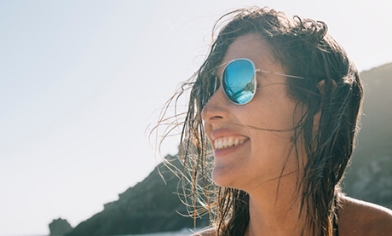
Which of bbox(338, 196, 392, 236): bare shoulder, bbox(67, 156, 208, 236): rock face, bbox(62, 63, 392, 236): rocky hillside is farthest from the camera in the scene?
bbox(67, 156, 208, 236): rock face

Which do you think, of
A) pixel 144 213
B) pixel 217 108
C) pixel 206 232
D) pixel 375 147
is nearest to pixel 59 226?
pixel 144 213

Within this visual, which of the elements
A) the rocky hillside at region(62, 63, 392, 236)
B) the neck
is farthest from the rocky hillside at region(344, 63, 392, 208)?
the neck

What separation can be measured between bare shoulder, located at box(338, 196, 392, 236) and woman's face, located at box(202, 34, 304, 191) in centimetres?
41

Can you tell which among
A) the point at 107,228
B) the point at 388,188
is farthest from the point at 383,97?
the point at 107,228

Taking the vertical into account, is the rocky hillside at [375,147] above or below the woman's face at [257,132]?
below

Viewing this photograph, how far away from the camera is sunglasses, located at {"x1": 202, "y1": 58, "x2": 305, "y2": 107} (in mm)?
2875

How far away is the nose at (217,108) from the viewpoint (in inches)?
114

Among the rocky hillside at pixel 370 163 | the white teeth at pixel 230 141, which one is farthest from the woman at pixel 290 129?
the rocky hillside at pixel 370 163

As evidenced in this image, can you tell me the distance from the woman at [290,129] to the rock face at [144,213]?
48.3 m

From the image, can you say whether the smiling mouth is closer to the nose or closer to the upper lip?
the upper lip

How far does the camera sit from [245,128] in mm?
2822

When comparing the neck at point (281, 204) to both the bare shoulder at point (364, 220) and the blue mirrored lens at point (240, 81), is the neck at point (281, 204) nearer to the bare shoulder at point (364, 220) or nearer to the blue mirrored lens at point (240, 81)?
the bare shoulder at point (364, 220)

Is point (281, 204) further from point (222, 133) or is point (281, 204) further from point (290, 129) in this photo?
point (222, 133)

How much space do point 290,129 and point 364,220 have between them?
68 cm
